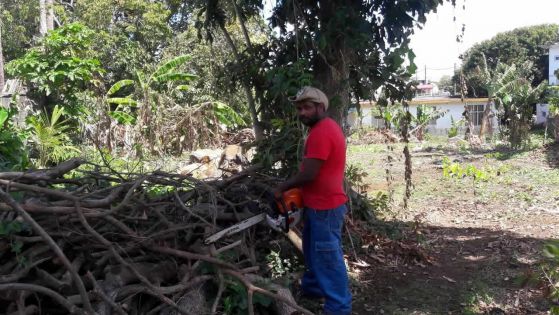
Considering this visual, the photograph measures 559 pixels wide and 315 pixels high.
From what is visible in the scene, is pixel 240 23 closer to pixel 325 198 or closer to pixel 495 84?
pixel 325 198

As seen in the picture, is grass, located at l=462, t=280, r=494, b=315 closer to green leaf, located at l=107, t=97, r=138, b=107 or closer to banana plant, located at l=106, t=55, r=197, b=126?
banana plant, located at l=106, t=55, r=197, b=126

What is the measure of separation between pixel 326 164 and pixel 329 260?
76cm

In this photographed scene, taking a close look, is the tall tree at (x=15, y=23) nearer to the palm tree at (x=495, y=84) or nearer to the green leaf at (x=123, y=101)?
the green leaf at (x=123, y=101)

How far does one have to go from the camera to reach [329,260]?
3891 millimetres

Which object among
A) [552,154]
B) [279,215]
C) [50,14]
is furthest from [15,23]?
[279,215]

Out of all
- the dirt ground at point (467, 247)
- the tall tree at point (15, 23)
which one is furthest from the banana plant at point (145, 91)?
the dirt ground at point (467, 247)

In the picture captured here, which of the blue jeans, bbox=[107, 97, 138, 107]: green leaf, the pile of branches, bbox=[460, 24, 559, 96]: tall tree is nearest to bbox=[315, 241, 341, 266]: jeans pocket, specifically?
the blue jeans

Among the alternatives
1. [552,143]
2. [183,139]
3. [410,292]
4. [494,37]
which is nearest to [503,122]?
[552,143]

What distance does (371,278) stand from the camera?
4.98m

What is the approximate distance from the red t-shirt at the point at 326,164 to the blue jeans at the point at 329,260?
8 cm

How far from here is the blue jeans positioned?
3.86 meters

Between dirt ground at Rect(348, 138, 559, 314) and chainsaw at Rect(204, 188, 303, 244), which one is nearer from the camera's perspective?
chainsaw at Rect(204, 188, 303, 244)

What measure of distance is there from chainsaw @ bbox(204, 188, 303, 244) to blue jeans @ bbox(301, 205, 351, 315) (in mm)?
149

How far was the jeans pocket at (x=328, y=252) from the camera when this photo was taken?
12.7 feet
